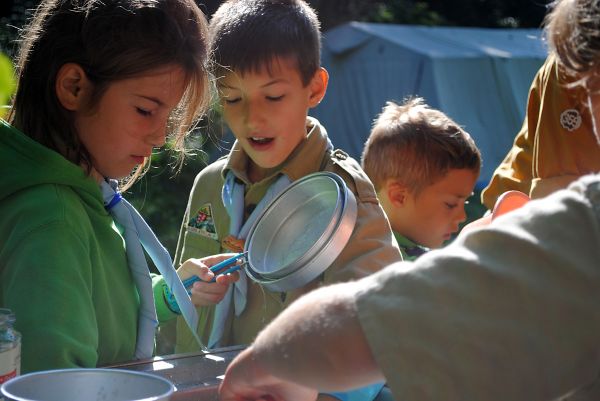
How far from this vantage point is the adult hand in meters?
1.26

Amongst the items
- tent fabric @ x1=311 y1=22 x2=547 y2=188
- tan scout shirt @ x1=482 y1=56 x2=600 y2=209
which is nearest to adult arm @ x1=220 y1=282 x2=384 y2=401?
tan scout shirt @ x1=482 y1=56 x2=600 y2=209

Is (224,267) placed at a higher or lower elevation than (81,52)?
lower

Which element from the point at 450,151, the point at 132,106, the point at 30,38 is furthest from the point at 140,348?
the point at 450,151

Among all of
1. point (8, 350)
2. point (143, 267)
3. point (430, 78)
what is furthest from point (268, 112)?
point (430, 78)

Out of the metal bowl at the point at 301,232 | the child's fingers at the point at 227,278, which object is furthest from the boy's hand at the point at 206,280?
the metal bowl at the point at 301,232

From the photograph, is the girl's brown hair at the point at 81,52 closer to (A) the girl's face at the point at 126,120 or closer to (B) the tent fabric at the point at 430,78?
A: (A) the girl's face at the point at 126,120

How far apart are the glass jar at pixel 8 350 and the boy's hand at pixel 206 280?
937mm

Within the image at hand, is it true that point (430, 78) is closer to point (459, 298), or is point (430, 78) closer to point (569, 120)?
point (569, 120)

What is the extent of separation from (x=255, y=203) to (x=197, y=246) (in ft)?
0.80

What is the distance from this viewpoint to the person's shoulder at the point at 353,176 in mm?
2480

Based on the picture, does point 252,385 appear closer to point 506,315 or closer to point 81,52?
point 506,315

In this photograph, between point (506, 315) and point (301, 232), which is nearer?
point (506, 315)

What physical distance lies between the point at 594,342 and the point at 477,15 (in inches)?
731

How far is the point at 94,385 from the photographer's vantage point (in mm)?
1371
